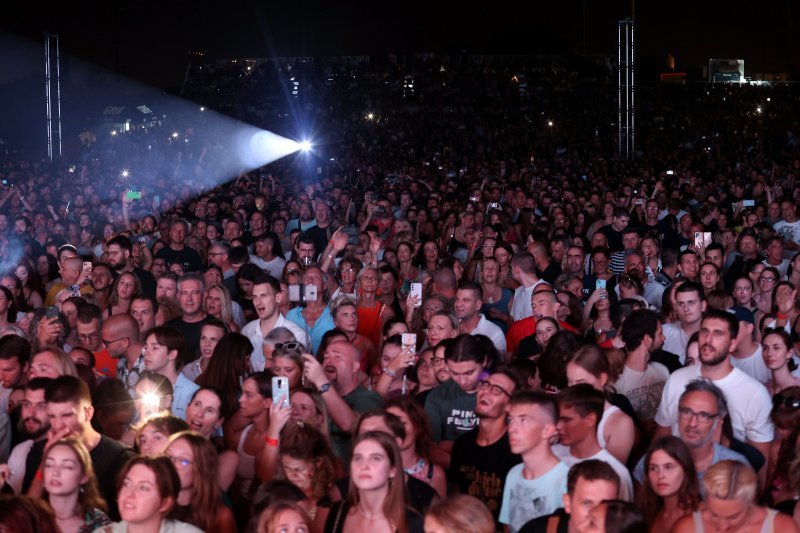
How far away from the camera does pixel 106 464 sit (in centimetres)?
529

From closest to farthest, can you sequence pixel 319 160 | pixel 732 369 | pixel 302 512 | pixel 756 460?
pixel 302 512 → pixel 756 460 → pixel 732 369 → pixel 319 160

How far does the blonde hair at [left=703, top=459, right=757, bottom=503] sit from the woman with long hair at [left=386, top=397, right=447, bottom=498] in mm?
1272

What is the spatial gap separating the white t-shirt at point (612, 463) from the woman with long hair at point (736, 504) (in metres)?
0.40

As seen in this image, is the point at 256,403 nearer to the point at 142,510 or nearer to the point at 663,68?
the point at 142,510

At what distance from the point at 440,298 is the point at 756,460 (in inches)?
126

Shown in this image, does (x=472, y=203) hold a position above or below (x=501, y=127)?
below

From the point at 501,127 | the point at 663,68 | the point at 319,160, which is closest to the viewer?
the point at 319,160

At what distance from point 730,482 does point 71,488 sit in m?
2.71

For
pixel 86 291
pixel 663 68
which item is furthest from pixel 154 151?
pixel 663 68

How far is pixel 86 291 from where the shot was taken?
9.41 meters

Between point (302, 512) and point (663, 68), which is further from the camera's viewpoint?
point (663, 68)

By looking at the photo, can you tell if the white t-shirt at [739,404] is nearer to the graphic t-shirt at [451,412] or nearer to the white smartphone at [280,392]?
the graphic t-shirt at [451,412]

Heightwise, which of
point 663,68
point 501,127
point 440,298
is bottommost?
point 440,298

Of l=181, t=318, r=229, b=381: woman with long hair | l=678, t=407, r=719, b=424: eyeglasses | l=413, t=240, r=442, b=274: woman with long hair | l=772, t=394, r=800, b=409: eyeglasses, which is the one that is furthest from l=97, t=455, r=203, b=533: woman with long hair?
l=413, t=240, r=442, b=274: woman with long hair
